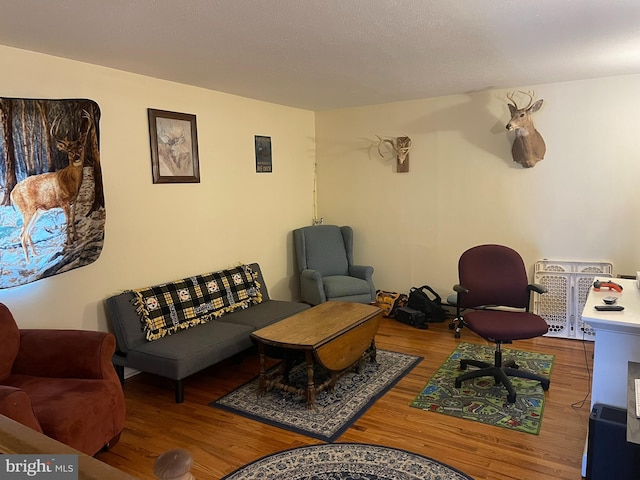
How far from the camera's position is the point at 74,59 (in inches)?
123

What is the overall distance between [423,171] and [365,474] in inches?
136

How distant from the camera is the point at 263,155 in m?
4.91

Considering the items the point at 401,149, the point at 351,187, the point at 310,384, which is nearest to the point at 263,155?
the point at 351,187

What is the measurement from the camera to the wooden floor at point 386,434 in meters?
2.46

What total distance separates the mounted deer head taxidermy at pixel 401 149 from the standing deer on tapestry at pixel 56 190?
311 cm

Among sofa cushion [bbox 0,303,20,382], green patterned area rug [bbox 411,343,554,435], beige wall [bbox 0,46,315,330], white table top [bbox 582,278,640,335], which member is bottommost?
green patterned area rug [bbox 411,343,554,435]

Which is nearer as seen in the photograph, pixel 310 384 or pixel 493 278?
pixel 310 384

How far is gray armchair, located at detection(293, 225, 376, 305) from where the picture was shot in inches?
191

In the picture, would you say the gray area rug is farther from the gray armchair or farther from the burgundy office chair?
the gray armchair

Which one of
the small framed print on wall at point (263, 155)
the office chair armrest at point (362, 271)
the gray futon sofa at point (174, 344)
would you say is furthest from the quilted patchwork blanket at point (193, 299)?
the office chair armrest at point (362, 271)

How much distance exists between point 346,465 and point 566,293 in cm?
299

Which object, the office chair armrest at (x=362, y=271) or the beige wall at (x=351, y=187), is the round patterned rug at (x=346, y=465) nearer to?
the beige wall at (x=351, y=187)

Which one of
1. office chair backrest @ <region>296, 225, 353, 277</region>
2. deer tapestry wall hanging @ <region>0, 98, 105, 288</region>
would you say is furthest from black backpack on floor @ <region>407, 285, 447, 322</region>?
deer tapestry wall hanging @ <region>0, 98, 105, 288</region>

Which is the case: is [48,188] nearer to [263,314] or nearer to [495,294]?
[263,314]
